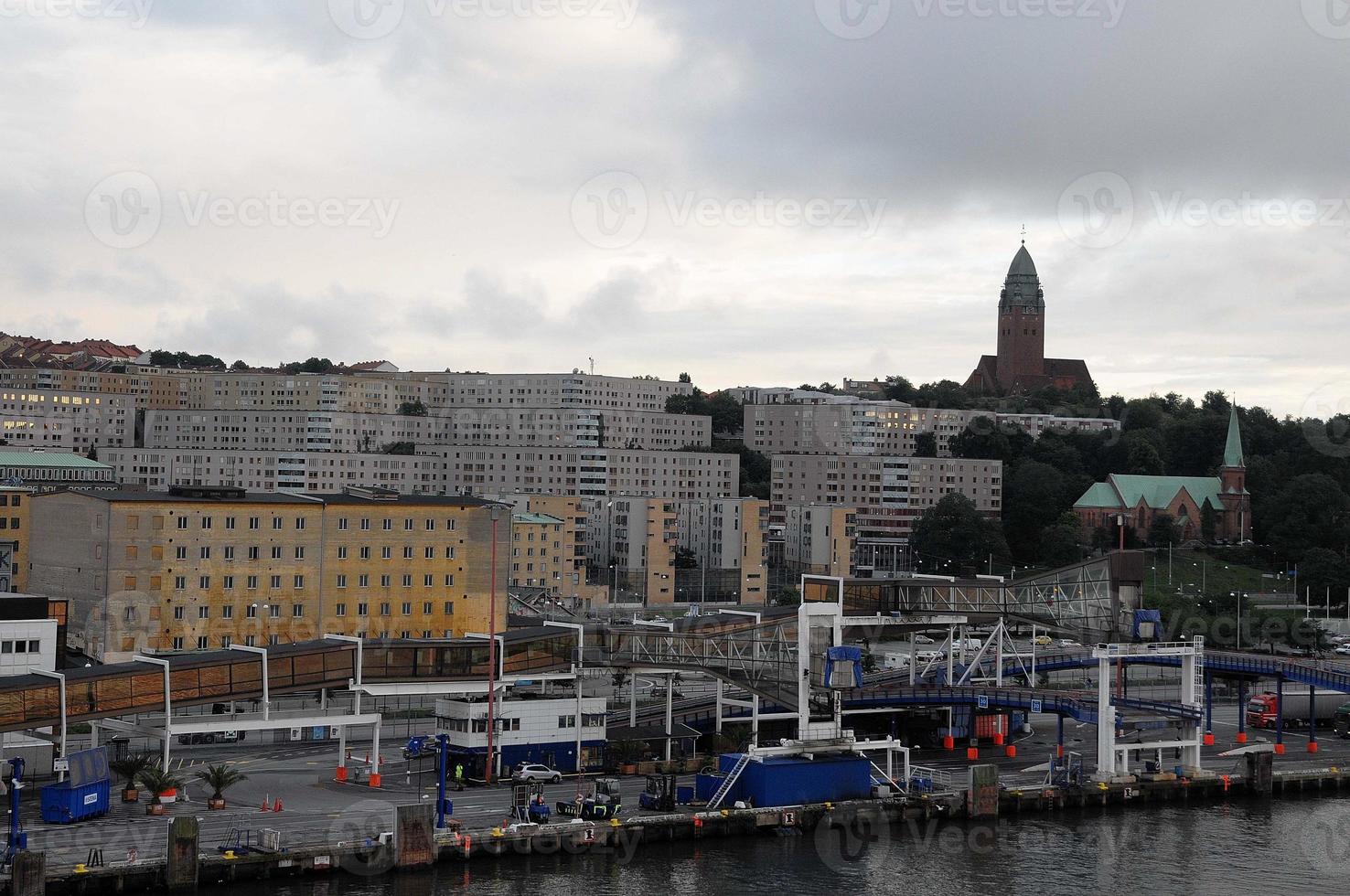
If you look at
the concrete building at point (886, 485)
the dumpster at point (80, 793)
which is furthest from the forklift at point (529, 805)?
the concrete building at point (886, 485)

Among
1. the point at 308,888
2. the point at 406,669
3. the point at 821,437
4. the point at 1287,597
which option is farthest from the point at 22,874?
the point at 821,437

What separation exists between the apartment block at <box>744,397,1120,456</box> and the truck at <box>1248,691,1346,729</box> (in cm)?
8283

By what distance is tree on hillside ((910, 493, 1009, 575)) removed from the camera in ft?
390

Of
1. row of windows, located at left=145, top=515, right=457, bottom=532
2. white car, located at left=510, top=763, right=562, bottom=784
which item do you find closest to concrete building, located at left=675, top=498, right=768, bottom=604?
row of windows, located at left=145, top=515, right=457, bottom=532

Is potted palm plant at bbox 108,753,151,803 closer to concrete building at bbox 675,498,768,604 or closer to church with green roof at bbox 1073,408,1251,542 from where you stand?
concrete building at bbox 675,498,768,604

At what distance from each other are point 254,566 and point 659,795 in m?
28.4

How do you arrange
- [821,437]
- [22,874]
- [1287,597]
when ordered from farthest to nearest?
[821,437], [1287,597], [22,874]

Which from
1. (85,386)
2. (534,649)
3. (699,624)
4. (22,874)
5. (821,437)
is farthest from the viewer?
(85,386)

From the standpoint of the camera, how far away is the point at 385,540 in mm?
67375

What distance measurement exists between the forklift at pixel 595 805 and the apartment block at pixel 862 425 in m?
106

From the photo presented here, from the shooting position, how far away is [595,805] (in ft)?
130

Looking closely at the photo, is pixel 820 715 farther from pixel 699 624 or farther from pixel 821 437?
pixel 821 437

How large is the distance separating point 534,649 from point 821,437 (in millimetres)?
106547

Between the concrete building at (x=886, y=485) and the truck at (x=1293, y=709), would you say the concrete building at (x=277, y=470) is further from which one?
the truck at (x=1293, y=709)
